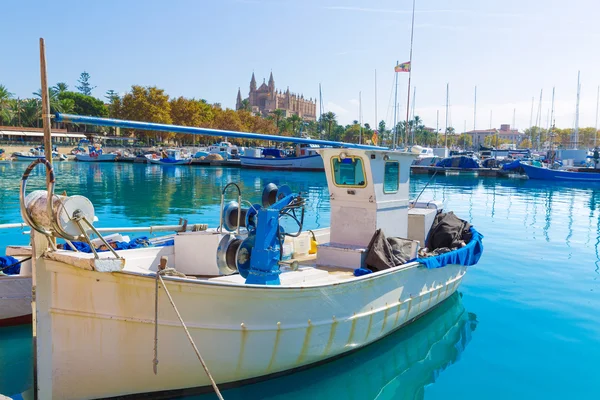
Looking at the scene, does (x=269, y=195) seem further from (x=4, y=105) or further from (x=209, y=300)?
(x=4, y=105)

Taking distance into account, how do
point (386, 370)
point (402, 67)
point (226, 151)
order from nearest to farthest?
point (386, 370)
point (402, 67)
point (226, 151)

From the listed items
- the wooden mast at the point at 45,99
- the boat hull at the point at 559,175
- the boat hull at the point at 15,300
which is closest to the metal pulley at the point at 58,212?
→ the wooden mast at the point at 45,99

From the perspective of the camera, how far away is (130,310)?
536 cm

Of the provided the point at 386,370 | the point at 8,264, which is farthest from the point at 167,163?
the point at 386,370

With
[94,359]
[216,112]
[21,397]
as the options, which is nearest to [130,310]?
[94,359]

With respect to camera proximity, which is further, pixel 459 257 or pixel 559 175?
pixel 559 175

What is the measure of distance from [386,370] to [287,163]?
2077 inches

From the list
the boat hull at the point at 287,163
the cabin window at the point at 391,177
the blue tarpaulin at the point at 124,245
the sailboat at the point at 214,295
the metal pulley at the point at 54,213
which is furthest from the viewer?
the boat hull at the point at 287,163

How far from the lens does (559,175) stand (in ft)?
158

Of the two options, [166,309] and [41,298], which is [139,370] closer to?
[166,309]

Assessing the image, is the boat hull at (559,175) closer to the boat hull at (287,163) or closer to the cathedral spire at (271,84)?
the boat hull at (287,163)

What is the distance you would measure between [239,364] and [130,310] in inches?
61.8

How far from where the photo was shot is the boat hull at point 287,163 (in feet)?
191

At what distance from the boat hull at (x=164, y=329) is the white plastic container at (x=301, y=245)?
2.76 m
